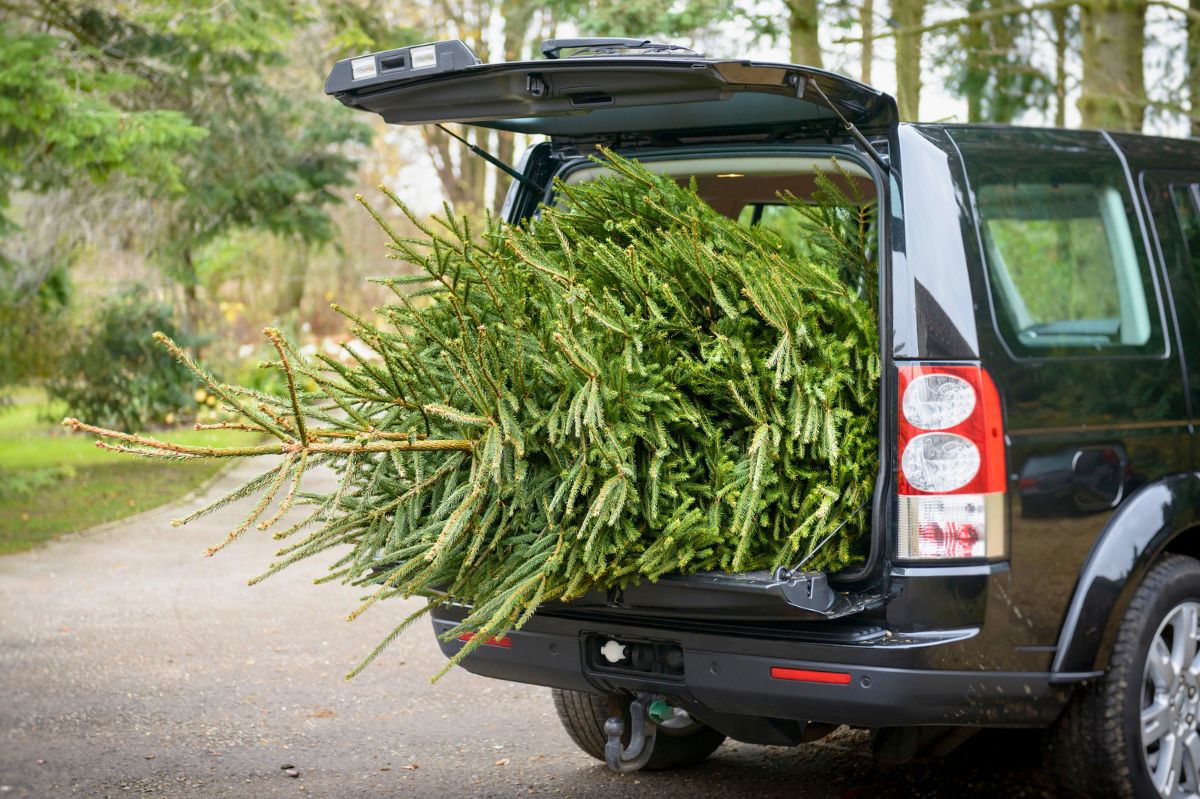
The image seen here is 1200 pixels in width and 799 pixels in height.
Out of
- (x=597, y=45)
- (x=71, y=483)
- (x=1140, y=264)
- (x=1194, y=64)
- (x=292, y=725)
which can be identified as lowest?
(x=71, y=483)

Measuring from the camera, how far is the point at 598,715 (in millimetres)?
4570

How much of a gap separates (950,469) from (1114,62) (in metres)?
9.77

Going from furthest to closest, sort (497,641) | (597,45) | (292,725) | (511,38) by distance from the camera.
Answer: (511,38), (292,725), (597,45), (497,641)

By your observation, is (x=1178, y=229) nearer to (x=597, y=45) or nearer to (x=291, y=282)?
(x=597, y=45)

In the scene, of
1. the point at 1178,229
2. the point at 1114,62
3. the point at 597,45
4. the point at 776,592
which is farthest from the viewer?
the point at 1114,62

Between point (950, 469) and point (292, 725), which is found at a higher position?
point (950, 469)

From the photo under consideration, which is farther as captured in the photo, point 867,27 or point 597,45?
point 867,27

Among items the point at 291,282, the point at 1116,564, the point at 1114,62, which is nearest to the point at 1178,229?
the point at 1116,564

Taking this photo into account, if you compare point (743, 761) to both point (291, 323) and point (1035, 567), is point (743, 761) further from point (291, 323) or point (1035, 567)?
point (291, 323)

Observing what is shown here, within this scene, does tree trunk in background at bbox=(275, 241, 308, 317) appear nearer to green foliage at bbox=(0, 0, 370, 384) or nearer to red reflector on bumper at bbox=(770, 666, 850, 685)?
green foliage at bbox=(0, 0, 370, 384)

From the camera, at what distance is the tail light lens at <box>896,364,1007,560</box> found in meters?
3.31

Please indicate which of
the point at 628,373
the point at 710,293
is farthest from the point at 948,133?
the point at 628,373

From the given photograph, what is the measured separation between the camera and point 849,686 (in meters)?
3.31

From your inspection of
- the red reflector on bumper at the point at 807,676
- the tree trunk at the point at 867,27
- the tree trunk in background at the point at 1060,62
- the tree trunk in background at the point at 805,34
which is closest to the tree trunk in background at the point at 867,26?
the tree trunk at the point at 867,27
